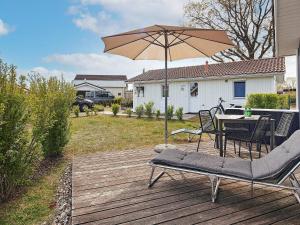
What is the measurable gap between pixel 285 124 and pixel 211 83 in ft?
44.3

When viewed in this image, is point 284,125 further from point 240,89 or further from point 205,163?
point 240,89

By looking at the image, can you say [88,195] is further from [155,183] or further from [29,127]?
[29,127]

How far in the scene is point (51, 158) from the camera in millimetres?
6305

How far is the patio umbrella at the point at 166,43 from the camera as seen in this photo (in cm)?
536

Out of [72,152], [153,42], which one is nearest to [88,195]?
[72,152]

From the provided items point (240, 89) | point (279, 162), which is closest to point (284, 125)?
point (279, 162)

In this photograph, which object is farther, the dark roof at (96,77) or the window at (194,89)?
the dark roof at (96,77)

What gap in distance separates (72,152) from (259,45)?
22.9m

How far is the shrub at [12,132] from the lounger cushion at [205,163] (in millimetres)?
2061

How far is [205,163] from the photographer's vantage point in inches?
140

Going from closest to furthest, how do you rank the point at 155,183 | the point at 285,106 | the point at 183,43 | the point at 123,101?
the point at 155,183 → the point at 183,43 → the point at 285,106 → the point at 123,101

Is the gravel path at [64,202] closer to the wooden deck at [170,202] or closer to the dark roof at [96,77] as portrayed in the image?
the wooden deck at [170,202]

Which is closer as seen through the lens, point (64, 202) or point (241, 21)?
point (64, 202)

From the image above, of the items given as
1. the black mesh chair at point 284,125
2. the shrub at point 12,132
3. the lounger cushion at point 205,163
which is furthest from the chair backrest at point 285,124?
the shrub at point 12,132
